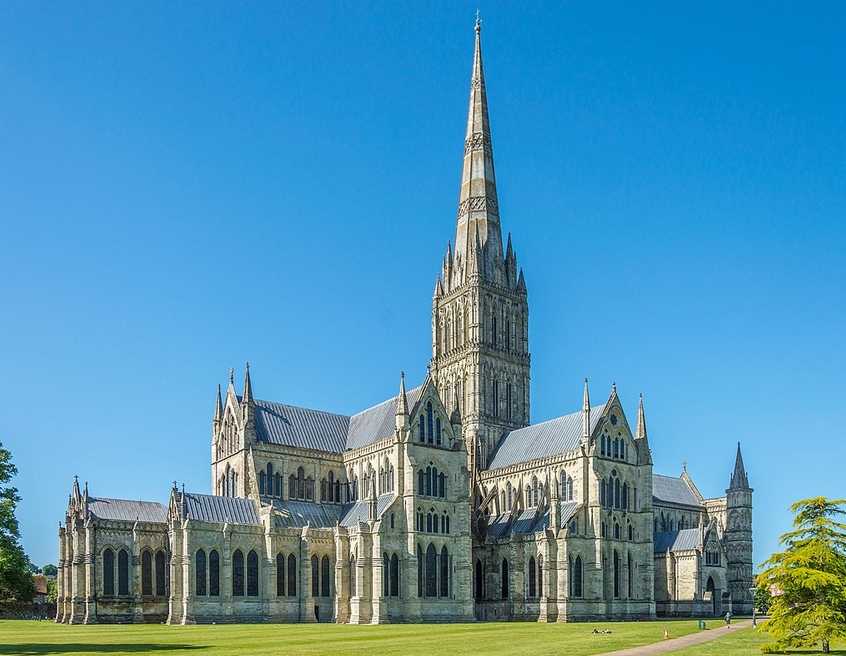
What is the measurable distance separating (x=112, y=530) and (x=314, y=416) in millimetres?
25062

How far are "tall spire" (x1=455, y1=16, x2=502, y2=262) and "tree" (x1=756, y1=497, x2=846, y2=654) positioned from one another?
72.1 meters

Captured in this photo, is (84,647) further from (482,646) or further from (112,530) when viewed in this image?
(112,530)

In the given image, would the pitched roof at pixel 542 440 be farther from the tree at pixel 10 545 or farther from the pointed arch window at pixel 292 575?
the tree at pixel 10 545

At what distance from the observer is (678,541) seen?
99.8m

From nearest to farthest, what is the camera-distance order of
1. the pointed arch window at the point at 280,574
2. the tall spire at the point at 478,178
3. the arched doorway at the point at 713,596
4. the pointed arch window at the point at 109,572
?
the pointed arch window at the point at 109,572, the pointed arch window at the point at 280,574, the arched doorway at the point at 713,596, the tall spire at the point at 478,178

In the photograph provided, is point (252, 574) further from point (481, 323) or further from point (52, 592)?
point (52, 592)

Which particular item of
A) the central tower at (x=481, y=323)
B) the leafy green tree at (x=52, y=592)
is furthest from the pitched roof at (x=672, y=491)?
the leafy green tree at (x=52, y=592)

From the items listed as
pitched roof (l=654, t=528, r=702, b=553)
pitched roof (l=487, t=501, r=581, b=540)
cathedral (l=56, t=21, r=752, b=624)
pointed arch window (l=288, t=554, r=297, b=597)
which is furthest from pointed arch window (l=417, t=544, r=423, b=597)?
pitched roof (l=654, t=528, r=702, b=553)

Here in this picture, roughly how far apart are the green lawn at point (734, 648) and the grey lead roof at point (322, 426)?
143 feet

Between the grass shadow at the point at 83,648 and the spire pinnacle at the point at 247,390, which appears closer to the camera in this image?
the grass shadow at the point at 83,648

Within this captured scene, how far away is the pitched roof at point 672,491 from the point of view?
114438 mm

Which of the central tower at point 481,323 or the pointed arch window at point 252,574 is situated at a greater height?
the central tower at point 481,323

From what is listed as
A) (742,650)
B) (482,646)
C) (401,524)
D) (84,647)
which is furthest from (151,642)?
(401,524)

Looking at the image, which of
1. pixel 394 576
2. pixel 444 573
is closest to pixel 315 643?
pixel 394 576
